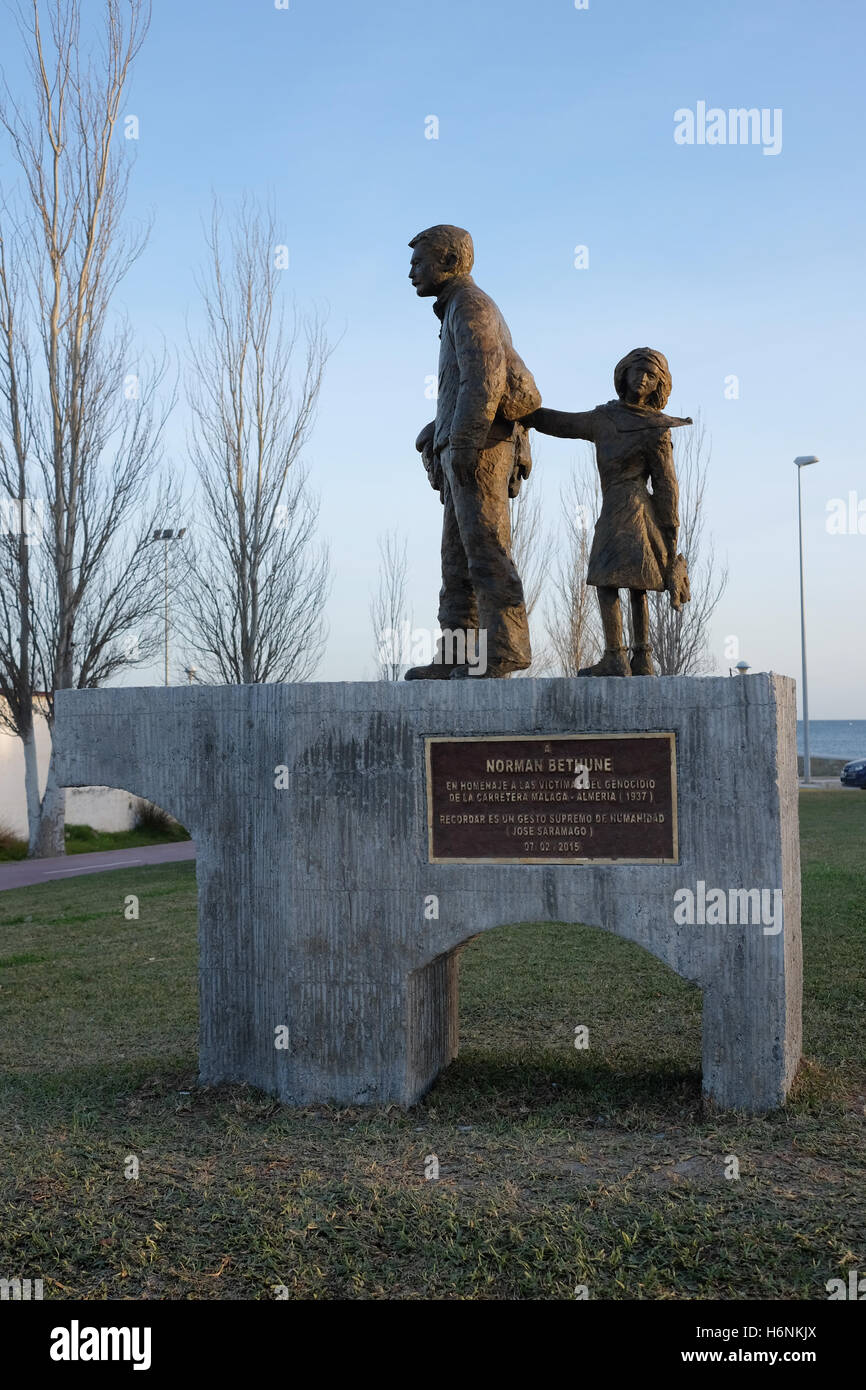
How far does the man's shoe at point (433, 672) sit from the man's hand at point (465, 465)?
0.88 metres

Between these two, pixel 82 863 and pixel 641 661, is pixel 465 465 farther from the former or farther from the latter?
pixel 82 863

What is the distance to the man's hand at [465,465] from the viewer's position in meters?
5.67

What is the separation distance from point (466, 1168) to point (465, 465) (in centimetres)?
314

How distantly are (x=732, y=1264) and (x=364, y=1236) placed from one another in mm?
1130

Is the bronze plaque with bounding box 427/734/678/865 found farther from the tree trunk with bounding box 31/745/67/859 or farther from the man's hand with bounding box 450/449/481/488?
the tree trunk with bounding box 31/745/67/859

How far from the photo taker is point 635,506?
564cm

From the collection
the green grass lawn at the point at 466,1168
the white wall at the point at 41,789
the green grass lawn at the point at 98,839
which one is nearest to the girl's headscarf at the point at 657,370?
Answer: the green grass lawn at the point at 466,1168

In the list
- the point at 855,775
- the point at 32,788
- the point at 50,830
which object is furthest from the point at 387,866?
the point at 855,775

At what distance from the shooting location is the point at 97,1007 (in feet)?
25.8

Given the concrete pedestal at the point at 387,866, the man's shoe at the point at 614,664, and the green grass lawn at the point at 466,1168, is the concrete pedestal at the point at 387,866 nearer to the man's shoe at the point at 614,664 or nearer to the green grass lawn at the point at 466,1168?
the green grass lawn at the point at 466,1168

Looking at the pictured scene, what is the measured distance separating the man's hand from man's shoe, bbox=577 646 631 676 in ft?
3.48

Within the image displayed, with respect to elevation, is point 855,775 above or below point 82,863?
above
